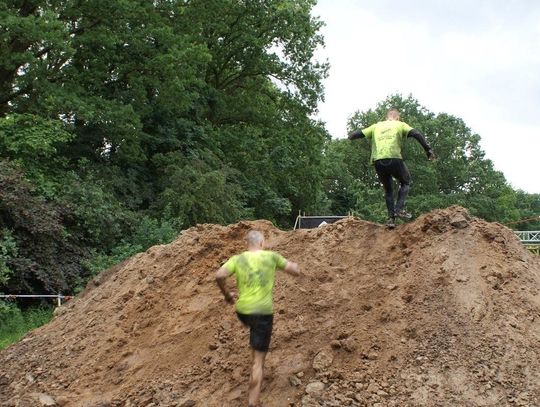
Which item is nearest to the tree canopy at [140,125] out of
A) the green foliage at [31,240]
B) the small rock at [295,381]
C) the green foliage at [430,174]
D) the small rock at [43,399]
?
the green foliage at [31,240]

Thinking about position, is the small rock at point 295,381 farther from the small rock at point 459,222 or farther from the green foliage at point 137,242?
the green foliage at point 137,242

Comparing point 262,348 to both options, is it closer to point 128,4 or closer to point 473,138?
point 128,4

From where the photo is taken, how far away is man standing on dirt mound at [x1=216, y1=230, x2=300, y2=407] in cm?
598

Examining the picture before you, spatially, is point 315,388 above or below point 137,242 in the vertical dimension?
below

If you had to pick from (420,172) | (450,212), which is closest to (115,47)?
(450,212)

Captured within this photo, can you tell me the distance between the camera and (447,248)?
315 inches

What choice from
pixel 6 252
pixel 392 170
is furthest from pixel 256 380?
pixel 6 252

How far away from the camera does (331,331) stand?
7164 millimetres

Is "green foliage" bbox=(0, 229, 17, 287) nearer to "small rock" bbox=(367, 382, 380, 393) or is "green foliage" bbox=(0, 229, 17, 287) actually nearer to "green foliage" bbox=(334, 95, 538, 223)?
"small rock" bbox=(367, 382, 380, 393)

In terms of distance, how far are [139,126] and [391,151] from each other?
11882 millimetres

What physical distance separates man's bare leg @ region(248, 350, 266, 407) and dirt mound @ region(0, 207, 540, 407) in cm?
46

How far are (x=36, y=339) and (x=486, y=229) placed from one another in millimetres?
6576

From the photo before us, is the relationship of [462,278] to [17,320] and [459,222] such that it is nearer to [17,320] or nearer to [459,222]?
[459,222]

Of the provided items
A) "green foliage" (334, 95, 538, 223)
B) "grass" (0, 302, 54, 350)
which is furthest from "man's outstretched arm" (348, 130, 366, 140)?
"green foliage" (334, 95, 538, 223)
